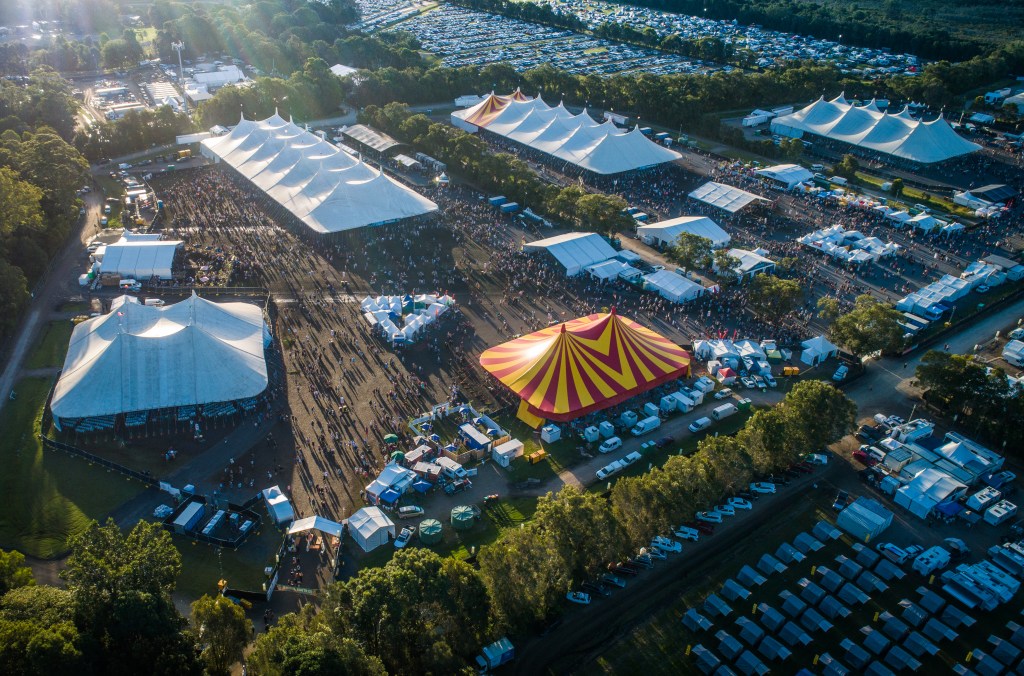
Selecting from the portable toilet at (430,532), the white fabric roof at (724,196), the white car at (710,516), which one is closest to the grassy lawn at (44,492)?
the portable toilet at (430,532)

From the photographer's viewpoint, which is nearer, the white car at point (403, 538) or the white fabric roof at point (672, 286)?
the white car at point (403, 538)

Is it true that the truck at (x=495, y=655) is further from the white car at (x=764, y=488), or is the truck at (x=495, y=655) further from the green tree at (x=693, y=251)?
the green tree at (x=693, y=251)

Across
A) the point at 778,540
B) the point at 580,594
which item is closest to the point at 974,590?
the point at 778,540

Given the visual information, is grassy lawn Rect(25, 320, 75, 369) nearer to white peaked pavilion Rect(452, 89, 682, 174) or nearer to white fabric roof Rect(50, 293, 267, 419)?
white fabric roof Rect(50, 293, 267, 419)

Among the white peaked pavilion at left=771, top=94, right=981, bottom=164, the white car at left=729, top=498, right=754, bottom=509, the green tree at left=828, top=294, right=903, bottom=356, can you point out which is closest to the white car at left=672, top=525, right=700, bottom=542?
the white car at left=729, top=498, right=754, bottom=509

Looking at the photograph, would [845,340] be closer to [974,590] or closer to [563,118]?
[974,590]

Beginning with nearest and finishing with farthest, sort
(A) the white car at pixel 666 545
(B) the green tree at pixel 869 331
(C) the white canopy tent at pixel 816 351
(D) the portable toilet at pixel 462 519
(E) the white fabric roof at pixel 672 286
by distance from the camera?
(A) the white car at pixel 666 545 → (D) the portable toilet at pixel 462 519 → (B) the green tree at pixel 869 331 → (C) the white canopy tent at pixel 816 351 → (E) the white fabric roof at pixel 672 286

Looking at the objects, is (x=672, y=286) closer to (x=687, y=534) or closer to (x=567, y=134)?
(x=687, y=534)
